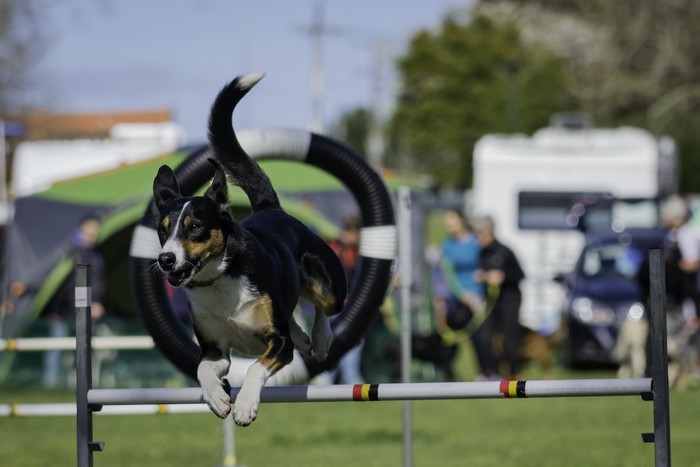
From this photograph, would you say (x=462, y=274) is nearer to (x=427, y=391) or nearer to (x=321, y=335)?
→ (x=321, y=335)

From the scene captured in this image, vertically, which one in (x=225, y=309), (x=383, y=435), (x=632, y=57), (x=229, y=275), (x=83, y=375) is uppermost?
(x=632, y=57)

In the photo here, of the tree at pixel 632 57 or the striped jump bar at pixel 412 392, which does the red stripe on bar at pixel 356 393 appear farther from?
the tree at pixel 632 57

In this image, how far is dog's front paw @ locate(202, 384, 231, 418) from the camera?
18.4 ft

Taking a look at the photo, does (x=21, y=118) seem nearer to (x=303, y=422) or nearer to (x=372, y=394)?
(x=303, y=422)

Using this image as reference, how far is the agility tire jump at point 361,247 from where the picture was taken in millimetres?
7215

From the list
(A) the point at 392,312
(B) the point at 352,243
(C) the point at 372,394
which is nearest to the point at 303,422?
(B) the point at 352,243

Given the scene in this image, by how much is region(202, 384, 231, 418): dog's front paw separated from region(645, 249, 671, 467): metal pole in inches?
69.8

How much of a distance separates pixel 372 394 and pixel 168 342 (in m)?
1.65

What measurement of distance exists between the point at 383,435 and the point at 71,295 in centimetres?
592

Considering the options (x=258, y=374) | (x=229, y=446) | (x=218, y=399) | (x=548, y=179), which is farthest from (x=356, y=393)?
(x=548, y=179)

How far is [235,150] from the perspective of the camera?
677 centimetres

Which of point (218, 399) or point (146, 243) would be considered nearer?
point (218, 399)

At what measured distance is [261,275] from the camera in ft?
19.1

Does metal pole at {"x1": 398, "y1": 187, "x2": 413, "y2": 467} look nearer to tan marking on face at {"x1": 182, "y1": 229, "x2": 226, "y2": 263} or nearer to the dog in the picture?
the dog
